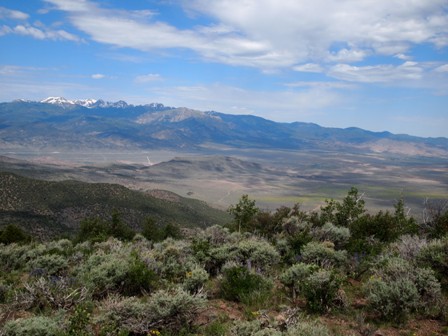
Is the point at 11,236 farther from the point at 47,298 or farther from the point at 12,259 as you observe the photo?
the point at 47,298

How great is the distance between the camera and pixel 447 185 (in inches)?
7525

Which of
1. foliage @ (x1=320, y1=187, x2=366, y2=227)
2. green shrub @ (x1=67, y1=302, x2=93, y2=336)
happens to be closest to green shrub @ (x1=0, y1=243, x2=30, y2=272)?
green shrub @ (x1=67, y1=302, x2=93, y2=336)

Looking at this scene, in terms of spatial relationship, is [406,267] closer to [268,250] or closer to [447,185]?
[268,250]

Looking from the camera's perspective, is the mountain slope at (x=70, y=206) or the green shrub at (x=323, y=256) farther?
the mountain slope at (x=70, y=206)

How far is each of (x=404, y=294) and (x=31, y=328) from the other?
6948 mm

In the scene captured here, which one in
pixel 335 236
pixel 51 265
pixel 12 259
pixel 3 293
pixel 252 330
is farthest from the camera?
pixel 335 236

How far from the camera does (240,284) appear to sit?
9227 millimetres

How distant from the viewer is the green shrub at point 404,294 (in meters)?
7.79

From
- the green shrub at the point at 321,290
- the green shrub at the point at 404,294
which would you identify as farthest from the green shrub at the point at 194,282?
the green shrub at the point at 404,294

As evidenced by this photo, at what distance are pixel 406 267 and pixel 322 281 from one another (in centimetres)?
225

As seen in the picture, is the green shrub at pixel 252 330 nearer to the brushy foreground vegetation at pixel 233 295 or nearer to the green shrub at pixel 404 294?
the brushy foreground vegetation at pixel 233 295

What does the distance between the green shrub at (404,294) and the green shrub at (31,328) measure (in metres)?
6.12

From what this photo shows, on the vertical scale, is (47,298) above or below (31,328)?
below

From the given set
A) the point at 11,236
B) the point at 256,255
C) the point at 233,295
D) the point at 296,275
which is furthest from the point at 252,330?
the point at 11,236
